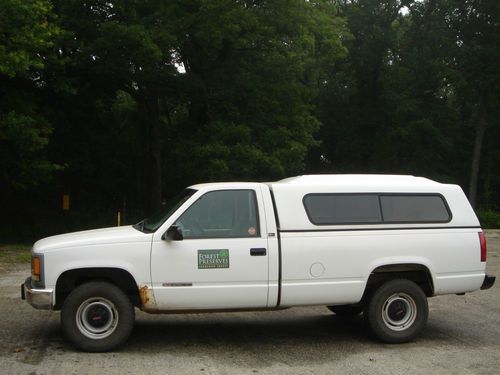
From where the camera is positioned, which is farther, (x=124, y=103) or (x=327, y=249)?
(x=124, y=103)

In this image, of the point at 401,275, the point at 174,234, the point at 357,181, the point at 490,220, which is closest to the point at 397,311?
the point at 401,275

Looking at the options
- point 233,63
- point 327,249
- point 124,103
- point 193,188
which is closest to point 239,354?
point 327,249

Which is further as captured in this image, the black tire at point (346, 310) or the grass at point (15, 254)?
the grass at point (15, 254)

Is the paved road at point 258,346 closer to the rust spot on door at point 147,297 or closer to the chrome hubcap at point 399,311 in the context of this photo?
the chrome hubcap at point 399,311

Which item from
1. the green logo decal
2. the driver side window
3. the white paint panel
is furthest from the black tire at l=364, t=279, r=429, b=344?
the green logo decal

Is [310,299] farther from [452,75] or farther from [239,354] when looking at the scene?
[452,75]

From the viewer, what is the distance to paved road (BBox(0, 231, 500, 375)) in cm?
631

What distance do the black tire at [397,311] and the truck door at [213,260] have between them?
141 cm

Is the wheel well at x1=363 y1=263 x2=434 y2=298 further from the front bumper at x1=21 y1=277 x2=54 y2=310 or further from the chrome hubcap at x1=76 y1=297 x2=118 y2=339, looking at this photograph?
the front bumper at x1=21 y1=277 x2=54 y2=310

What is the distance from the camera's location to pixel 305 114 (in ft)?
97.6

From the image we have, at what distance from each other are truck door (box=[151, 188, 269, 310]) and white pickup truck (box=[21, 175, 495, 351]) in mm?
12

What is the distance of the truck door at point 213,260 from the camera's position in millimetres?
6867

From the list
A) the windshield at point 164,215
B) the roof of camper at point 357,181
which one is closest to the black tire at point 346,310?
the roof of camper at point 357,181

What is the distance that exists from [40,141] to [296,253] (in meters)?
15.7
